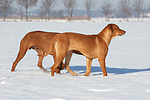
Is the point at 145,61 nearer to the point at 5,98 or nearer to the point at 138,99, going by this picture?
the point at 138,99

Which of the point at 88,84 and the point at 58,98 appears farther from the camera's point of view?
the point at 88,84

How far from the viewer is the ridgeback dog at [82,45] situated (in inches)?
218

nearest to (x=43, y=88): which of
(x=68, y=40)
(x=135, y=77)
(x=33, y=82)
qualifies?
(x=33, y=82)

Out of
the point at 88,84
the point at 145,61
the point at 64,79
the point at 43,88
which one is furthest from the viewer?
the point at 145,61

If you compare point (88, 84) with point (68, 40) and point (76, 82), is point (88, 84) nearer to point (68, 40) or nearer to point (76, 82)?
point (76, 82)

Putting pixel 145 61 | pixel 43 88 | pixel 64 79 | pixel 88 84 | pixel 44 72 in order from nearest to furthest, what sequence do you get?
1. pixel 43 88
2. pixel 88 84
3. pixel 64 79
4. pixel 44 72
5. pixel 145 61

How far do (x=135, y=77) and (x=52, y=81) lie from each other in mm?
1979

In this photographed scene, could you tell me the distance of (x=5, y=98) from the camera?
3758 mm

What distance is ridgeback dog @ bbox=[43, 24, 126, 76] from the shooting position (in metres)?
5.54

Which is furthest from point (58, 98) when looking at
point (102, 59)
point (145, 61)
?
point (145, 61)

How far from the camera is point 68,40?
5.55 meters

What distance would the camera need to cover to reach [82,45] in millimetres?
5707

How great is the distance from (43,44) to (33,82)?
1417 mm

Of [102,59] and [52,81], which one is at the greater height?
[102,59]
